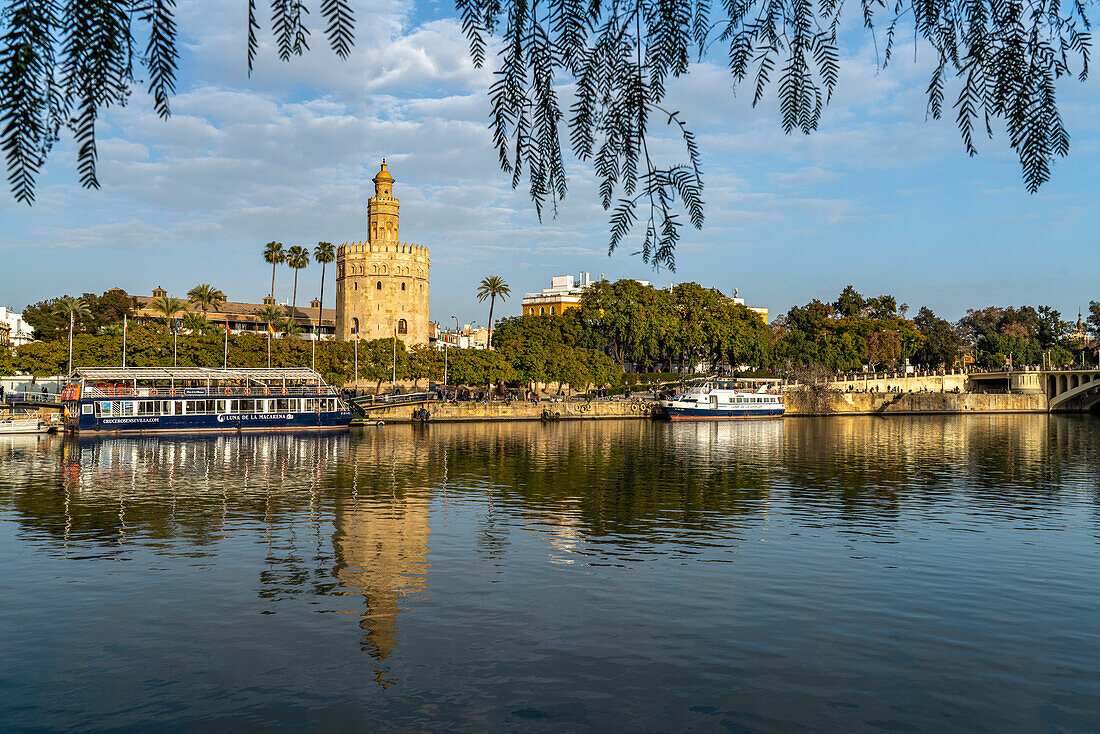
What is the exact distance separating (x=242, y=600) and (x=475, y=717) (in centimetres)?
649

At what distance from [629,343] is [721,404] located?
16.0 metres

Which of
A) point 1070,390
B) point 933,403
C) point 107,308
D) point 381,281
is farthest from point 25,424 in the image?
point 1070,390

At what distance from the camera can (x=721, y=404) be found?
255ft

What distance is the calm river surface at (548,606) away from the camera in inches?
385

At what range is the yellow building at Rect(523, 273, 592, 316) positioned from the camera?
118725 millimetres

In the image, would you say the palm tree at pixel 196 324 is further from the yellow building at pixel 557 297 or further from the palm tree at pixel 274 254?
the yellow building at pixel 557 297

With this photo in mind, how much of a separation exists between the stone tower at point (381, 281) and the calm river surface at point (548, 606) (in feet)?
169

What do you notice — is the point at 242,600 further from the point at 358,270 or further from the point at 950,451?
the point at 358,270

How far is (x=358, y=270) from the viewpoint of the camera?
265ft

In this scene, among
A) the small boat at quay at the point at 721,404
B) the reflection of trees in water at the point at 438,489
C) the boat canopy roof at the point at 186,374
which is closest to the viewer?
the reflection of trees in water at the point at 438,489

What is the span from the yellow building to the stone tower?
36.0 metres

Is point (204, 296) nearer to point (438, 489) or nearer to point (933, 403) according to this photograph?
point (438, 489)

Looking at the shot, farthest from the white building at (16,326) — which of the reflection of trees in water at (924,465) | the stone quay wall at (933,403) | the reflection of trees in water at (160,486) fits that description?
the stone quay wall at (933,403)

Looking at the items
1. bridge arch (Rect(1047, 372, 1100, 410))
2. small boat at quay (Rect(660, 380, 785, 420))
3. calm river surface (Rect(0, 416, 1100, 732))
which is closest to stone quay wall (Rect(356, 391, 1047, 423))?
bridge arch (Rect(1047, 372, 1100, 410))
